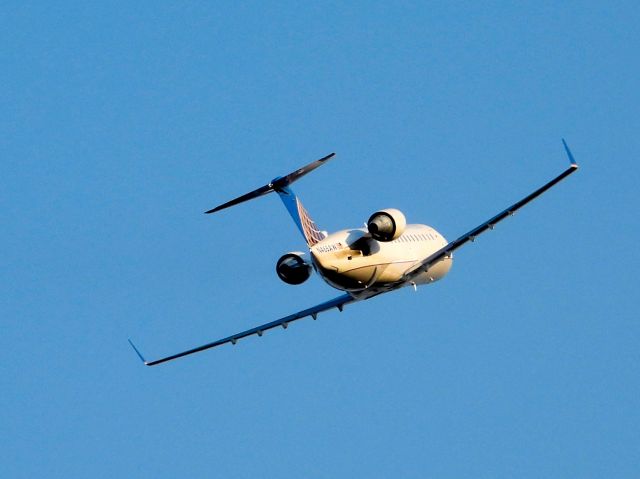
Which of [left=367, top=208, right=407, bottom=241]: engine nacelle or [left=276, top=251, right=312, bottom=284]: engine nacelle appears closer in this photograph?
[left=367, top=208, right=407, bottom=241]: engine nacelle

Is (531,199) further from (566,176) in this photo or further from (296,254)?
(296,254)

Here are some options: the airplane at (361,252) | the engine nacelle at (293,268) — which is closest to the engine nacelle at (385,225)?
the airplane at (361,252)

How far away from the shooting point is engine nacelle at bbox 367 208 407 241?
217 ft

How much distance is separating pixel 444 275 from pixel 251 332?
10.2 meters

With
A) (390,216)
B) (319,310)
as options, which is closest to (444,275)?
(319,310)

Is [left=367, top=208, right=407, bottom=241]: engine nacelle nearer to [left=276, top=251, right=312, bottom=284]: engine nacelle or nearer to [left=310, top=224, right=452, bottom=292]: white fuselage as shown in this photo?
[left=310, top=224, right=452, bottom=292]: white fuselage

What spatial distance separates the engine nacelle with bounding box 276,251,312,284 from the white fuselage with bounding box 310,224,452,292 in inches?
105

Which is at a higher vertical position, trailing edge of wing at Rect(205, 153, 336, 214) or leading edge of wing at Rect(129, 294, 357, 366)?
trailing edge of wing at Rect(205, 153, 336, 214)

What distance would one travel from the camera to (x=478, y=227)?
2680 inches

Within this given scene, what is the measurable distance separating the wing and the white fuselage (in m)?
0.45

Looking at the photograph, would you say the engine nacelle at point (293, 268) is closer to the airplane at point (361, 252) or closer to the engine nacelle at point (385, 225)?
the airplane at point (361, 252)

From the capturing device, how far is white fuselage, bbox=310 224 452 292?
65875 millimetres

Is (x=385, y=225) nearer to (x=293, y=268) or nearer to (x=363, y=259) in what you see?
(x=363, y=259)

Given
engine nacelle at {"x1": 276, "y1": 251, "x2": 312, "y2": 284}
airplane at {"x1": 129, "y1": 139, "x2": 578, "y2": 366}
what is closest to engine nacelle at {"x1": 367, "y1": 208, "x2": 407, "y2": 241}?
airplane at {"x1": 129, "y1": 139, "x2": 578, "y2": 366}
